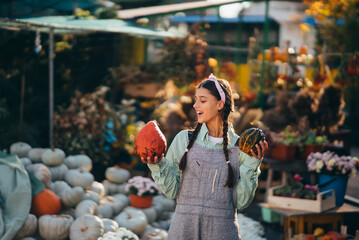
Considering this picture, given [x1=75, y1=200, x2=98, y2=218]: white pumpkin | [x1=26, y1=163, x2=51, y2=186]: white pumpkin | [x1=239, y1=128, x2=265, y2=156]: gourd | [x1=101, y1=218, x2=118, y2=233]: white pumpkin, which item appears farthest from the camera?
[x1=26, y1=163, x2=51, y2=186]: white pumpkin

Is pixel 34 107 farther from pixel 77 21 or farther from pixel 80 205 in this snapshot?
pixel 80 205

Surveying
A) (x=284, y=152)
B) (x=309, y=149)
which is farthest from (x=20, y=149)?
(x=309, y=149)

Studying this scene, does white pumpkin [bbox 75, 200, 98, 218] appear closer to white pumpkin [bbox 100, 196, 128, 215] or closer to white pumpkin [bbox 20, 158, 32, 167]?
white pumpkin [bbox 100, 196, 128, 215]

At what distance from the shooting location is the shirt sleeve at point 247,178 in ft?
9.67

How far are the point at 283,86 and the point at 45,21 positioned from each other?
5.39 meters

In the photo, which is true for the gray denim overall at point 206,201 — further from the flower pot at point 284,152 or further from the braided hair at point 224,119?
the flower pot at point 284,152

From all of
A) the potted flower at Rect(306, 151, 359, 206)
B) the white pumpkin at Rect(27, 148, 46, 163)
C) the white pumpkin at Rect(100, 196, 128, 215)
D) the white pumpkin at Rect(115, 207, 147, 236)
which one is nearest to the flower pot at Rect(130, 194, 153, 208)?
the white pumpkin at Rect(100, 196, 128, 215)

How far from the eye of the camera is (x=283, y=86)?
1077 cm

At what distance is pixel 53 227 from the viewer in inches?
207

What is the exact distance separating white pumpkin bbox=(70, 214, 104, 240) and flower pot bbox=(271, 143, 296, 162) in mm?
2663

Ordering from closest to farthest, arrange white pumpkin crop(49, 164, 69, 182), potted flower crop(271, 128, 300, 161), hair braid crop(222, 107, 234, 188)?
hair braid crop(222, 107, 234, 188) → white pumpkin crop(49, 164, 69, 182) → potted flower crop(271, 128, 300, 161)

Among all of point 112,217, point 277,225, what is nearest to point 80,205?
point 112,217

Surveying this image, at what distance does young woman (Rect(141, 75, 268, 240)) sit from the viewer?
3014 millimetres

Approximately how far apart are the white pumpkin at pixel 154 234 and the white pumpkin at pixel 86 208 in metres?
0.60
